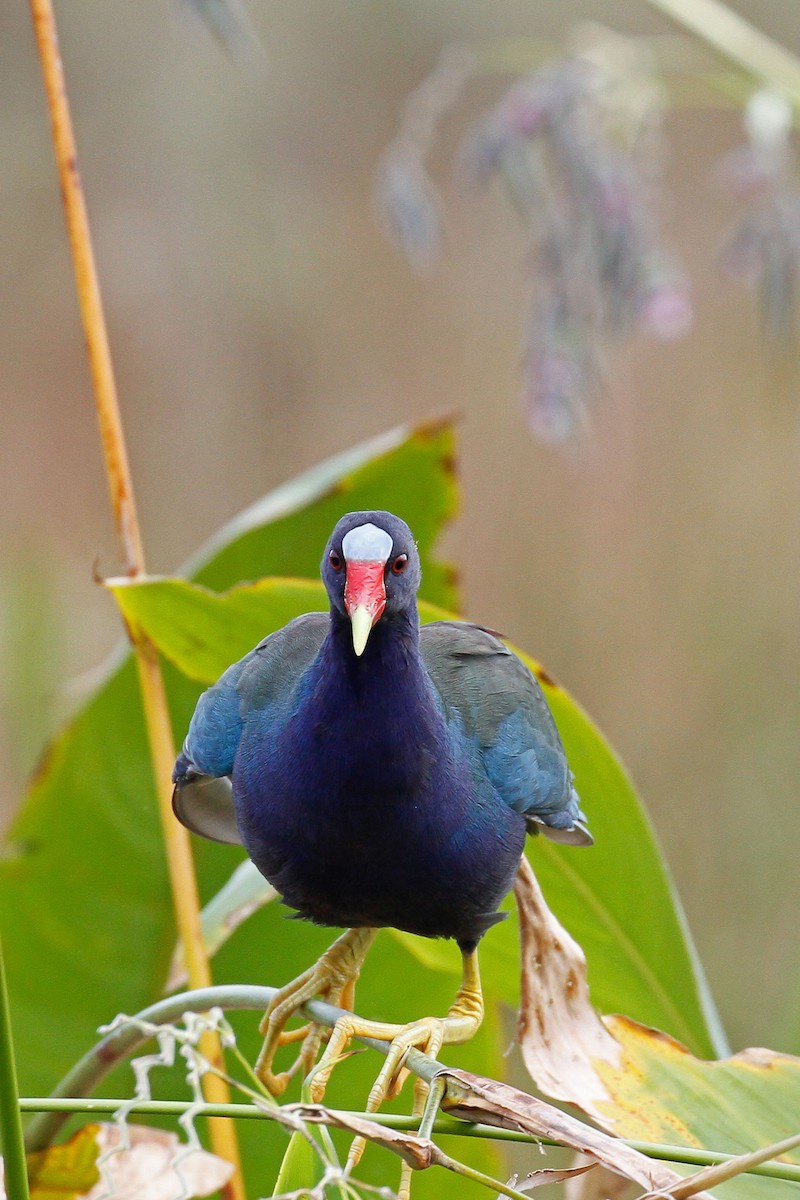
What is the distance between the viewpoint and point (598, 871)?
1.22 metres

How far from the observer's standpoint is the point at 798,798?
11.4 ft

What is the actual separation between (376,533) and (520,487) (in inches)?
123

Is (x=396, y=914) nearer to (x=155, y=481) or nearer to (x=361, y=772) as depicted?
(x=361, y=772)

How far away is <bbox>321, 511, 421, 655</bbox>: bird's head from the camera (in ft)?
3.01

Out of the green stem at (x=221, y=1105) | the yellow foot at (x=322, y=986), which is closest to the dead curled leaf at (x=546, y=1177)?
the green stem at (x=221, y=1105)

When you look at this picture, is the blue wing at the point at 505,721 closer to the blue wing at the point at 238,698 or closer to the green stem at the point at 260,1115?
the blue wing at the point at 238,698

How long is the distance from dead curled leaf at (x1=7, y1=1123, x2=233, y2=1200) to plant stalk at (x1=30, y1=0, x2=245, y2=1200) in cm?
8

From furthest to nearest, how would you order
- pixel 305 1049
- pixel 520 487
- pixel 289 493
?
pixel 520 487, pixel 289 493, pixel 305 1049

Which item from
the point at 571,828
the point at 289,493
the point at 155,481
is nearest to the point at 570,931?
the point at 571,828

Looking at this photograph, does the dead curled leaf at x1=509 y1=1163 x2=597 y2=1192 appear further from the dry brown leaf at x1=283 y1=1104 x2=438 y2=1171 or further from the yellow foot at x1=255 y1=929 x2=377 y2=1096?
the yellow foot at x1=255 y1=929 x2=377 y2=1096

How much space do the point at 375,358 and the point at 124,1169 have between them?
3.67 meters

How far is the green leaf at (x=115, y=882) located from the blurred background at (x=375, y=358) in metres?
2.29

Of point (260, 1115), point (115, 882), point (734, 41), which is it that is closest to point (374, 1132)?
point (260, 1115)

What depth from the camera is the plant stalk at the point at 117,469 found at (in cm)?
104
